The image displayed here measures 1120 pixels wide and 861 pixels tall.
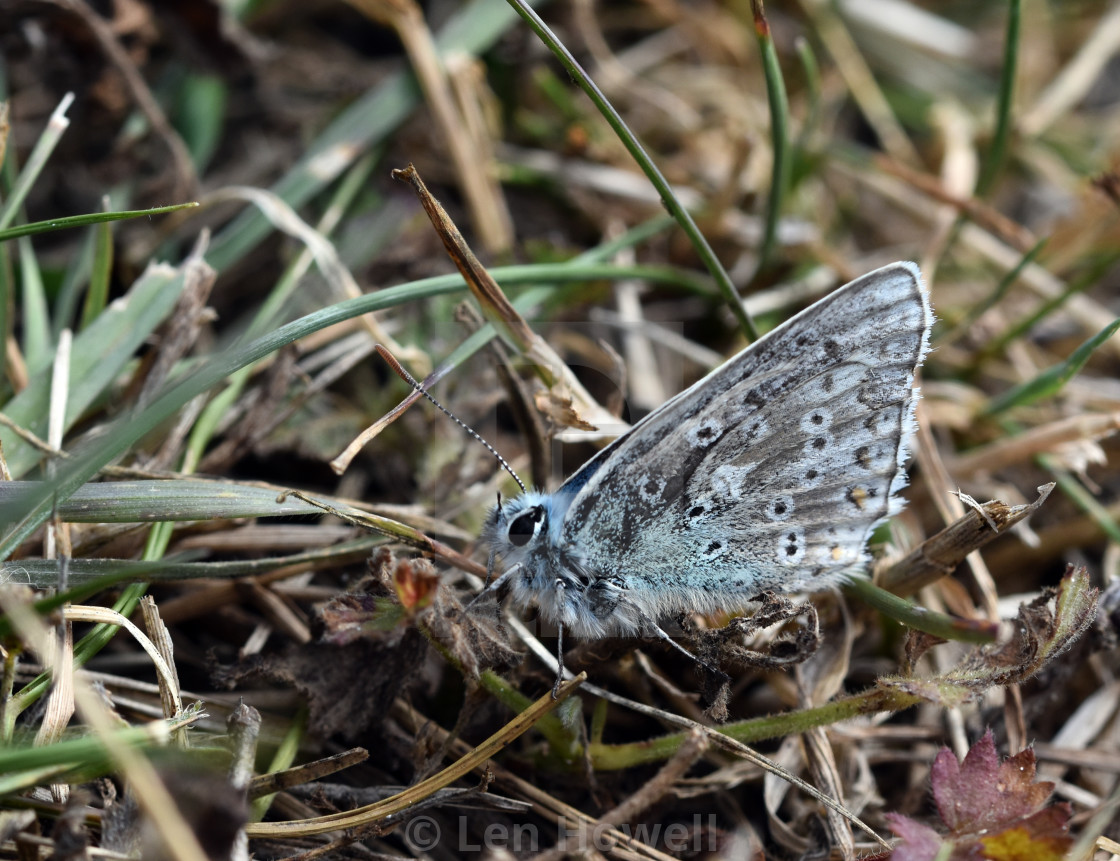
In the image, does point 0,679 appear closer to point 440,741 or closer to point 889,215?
point 440,741

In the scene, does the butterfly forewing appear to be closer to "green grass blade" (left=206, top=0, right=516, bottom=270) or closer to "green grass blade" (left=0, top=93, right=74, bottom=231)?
"green grass blade" (left=206, top=0, right=516, bottom=270)

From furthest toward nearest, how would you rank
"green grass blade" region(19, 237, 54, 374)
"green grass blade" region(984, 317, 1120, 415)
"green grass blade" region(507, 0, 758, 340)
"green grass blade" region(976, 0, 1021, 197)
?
"green grass blade" region(976, 0, 1021, 197)
"green grass blade" region(19, 237, 54, 374)
"green grass blade" region(984, 317, 1120, 415)
"green grass blade" region(507, 0, 758, 340)

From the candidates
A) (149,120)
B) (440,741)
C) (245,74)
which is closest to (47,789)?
(440,741)

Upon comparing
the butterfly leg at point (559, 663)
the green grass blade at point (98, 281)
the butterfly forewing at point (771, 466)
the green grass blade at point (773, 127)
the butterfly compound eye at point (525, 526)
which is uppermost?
the green grass blade at point (773, 127)

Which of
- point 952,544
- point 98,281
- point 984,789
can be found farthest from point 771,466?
point 98,281

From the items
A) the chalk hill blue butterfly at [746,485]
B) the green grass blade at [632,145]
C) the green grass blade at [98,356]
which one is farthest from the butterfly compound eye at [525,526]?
the green grass blade at [98,356]

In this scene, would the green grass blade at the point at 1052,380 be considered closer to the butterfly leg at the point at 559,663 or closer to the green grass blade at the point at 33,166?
the butterfly leg at the point at 559,663

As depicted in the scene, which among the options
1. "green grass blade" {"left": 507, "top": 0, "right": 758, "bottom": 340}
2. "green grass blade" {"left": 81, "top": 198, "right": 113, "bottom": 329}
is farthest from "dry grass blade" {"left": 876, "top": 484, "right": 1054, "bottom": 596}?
"green grass blade" {"left": 81, "top": 198, "right": 113, "bottom": 329}
